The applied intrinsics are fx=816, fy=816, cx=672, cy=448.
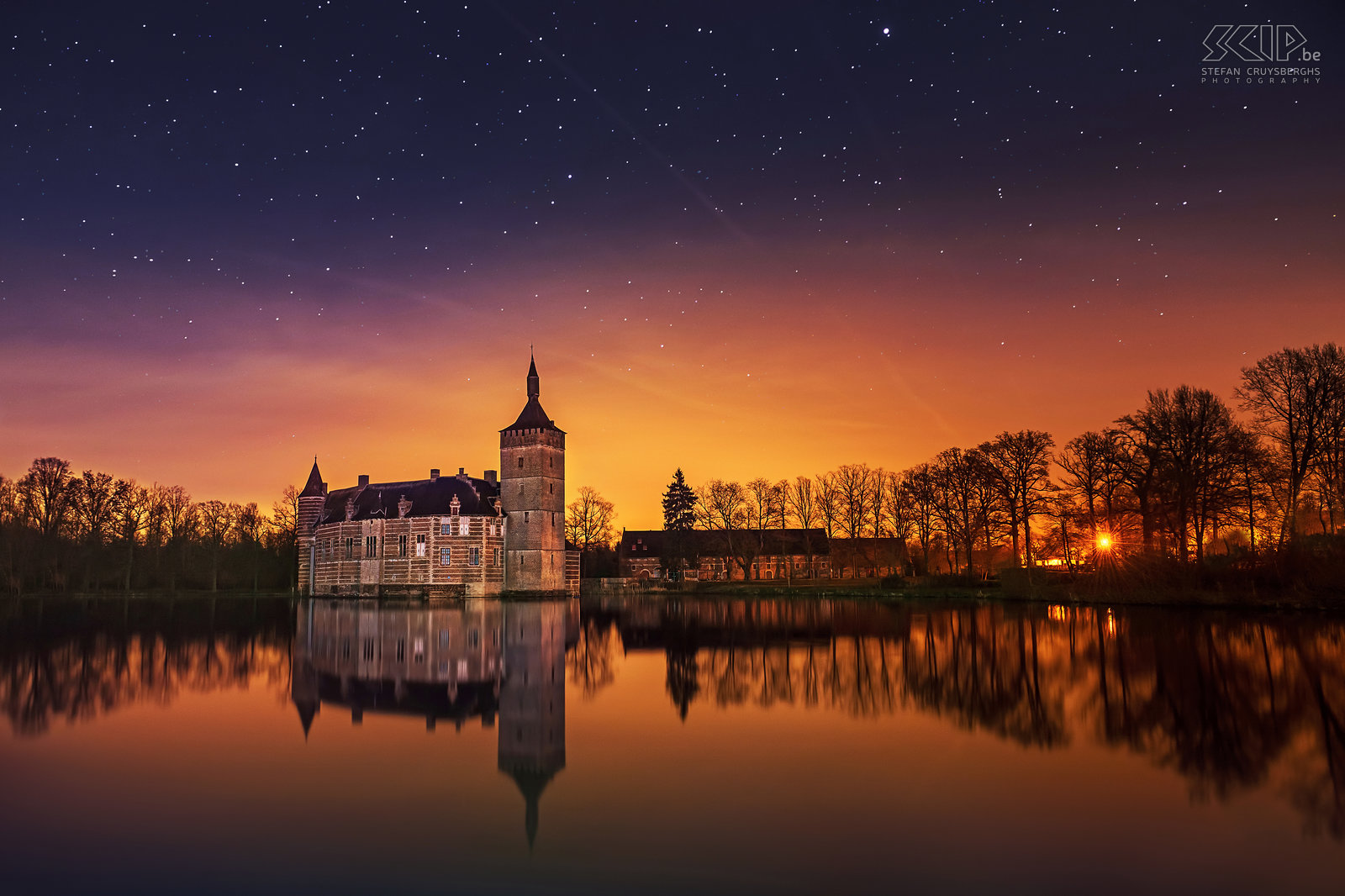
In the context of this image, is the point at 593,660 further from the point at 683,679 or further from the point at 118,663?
the point at 118,663

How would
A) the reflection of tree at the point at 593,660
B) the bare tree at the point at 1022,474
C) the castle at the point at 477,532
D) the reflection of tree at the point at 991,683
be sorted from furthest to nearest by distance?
the castle at the point at 477,532 < the bare tree at the point at 1022,474 < the reflection of tree at the point at 593,660 < the reflection of tree at the point at 991,683

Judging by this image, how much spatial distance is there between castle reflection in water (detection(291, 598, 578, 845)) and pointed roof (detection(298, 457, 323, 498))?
164ft

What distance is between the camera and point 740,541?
8619 centimetres

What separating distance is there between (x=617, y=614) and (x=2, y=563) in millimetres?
51029

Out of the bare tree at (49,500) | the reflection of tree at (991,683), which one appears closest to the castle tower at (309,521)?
the bare tree at (49,500)

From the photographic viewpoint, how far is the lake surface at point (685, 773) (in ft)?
21.9

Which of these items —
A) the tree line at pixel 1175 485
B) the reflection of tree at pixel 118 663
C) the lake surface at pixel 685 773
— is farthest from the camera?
the tree line at pixel 1175 485

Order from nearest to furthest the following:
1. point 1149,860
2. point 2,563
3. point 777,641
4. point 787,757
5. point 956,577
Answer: point 1149,860
point 787,757
point 777,641
point 956,577
point 2,563

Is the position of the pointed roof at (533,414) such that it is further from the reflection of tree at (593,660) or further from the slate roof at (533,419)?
the reflection of tree at (593,660)

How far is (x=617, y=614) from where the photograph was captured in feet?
147

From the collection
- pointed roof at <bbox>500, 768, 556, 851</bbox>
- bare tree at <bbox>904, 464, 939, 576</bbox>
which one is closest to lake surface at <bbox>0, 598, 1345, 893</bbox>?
pointed roof at <bbox>500, 768, 556, 851</bbox>

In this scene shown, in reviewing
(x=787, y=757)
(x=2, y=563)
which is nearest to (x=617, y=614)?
(x=787, y=757)

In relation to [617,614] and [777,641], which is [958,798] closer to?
[777,641]

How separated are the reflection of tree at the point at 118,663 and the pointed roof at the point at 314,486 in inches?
1855
